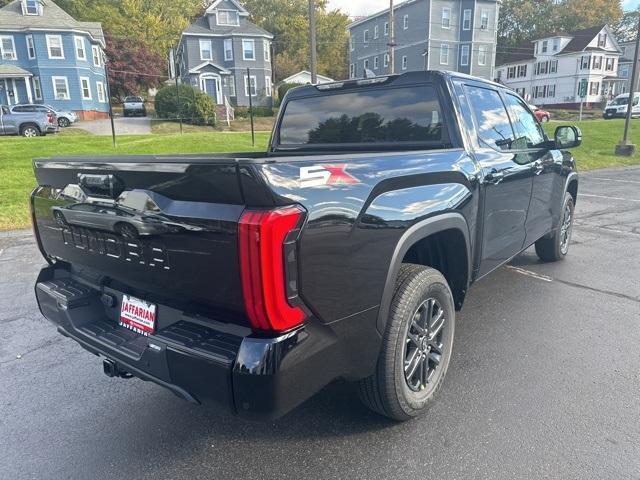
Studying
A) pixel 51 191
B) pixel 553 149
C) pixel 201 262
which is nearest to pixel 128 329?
pixel 201 262

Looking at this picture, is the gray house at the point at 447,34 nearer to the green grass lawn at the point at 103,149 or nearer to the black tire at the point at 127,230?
the green grass lawn at the point at 103,149

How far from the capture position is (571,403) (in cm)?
289

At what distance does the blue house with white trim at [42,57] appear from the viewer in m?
34.3

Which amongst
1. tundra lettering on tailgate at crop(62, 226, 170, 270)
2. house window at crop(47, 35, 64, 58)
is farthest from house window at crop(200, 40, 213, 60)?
tundra lettering on tailgate at crop(62, 226, 170, 270)

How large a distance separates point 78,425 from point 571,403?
2.89 meters

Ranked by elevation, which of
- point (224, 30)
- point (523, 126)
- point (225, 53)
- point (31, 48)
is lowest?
point (523, 126)

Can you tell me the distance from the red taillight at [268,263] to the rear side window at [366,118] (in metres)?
1.97

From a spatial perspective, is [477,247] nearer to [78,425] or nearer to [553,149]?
[553,149]

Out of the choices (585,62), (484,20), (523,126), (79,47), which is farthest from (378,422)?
(585,62)

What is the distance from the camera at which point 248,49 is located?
132 feet

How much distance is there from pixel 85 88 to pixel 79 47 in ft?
9.34

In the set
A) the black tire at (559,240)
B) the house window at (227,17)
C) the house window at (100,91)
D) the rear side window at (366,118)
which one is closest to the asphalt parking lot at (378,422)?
the black tire at (559,240)

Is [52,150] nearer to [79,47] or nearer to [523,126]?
[523,126]

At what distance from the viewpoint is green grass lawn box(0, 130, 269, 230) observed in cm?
898
